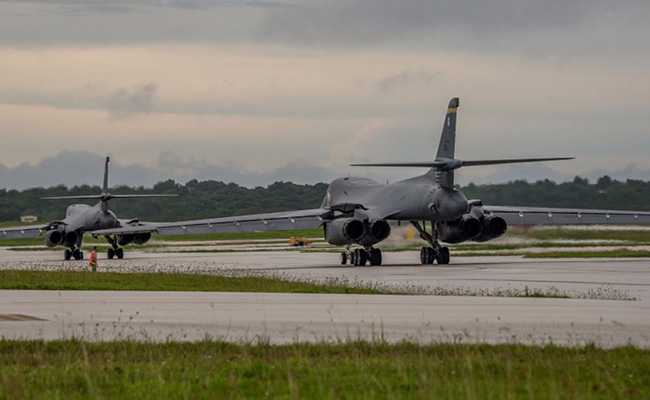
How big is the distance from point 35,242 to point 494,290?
239ft

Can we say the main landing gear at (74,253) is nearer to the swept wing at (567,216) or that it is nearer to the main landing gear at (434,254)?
the main landing gear at (434,254)

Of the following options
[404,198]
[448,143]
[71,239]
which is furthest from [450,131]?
[71,239]

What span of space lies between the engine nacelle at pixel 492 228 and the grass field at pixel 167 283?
1496 centimetres

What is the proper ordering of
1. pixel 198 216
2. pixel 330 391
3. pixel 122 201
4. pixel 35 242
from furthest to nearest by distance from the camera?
1. pixel 35 242
2. pixel 198 216
3. pixel 122 201
4. pixel 330 391

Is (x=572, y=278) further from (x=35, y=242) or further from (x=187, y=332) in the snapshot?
(x=35, y=242)

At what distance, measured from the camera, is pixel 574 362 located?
45.2 feet

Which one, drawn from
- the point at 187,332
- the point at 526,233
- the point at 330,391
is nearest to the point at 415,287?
the point at 187,332

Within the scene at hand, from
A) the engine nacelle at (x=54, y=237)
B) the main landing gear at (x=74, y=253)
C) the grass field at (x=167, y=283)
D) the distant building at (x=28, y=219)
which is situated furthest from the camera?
the distant building at (x=28, y=219)

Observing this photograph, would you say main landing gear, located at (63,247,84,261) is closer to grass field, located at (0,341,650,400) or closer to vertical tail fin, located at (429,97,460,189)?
vertical tail fin, located at (429,97,460,189)

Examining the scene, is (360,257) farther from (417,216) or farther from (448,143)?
(448,143)

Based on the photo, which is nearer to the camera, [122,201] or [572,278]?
[572,278]

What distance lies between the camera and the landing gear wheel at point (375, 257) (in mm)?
45750

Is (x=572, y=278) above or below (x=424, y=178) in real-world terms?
below

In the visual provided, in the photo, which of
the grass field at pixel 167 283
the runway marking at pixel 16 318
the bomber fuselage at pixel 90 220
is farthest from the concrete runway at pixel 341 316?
the bomber fuselage at pixel 90 220
